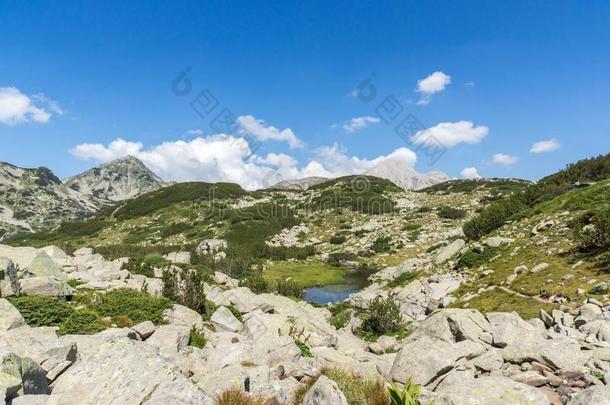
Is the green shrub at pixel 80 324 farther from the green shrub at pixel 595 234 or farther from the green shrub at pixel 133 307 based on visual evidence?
the green shrub at pixel 595 234

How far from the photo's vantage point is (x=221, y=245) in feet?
206

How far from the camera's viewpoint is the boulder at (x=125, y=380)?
6.10 meters

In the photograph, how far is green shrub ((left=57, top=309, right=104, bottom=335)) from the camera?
1252cm

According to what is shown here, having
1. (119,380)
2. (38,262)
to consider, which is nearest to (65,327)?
(119,380)

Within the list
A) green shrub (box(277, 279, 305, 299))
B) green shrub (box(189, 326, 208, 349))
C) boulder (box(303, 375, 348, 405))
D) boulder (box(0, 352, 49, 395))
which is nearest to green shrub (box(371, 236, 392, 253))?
green shrub (box(277, 279, 305, 299))

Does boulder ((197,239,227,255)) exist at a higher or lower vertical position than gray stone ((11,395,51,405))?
higher

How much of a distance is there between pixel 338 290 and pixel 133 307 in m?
31.7

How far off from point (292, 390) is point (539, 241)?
Answer: 25.2 m

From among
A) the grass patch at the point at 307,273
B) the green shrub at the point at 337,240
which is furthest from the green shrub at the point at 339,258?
the green shrub at the point at 337,240

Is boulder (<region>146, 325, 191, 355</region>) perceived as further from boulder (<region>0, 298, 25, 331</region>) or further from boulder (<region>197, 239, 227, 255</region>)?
boulder (<region>197, 239, 227, 255</region>)

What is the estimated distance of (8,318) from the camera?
421 inches

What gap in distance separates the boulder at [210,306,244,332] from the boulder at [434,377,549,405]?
37.3 feet

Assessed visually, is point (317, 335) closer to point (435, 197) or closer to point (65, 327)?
point (65, 327)

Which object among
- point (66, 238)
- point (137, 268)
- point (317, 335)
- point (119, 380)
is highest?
point (66, 238)
